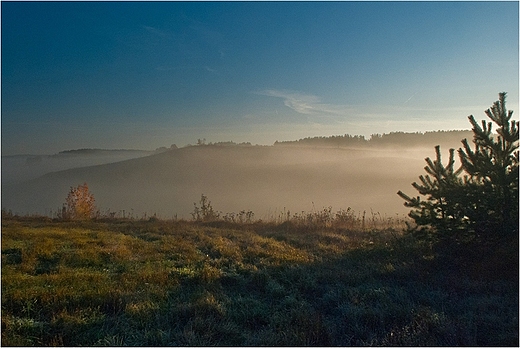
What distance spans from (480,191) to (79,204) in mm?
17805

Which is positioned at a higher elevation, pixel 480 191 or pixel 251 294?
pixel 480 191

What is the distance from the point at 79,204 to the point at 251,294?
14699mm

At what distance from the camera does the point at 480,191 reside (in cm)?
810

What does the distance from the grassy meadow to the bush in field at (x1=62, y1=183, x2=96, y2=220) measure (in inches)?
275

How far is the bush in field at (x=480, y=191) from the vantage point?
785cm

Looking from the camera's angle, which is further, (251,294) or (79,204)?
(79,204)

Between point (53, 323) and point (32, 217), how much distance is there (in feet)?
52.6

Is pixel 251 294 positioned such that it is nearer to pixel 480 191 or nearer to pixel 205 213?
pixel 480 191

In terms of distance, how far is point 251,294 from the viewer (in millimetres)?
7160

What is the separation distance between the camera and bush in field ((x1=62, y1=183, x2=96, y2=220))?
60.3 feet

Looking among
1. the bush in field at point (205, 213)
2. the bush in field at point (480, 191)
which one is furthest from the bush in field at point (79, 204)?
the bush in field at point (480, 191)

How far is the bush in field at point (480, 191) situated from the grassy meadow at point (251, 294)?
0.60 m

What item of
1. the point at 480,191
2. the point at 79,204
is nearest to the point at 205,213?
the point at 79,204

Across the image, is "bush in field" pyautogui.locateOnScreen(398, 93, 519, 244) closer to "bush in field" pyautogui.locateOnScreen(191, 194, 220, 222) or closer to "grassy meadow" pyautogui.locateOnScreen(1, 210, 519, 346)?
"grassy meadow" pyautogui.locateOnScreen(1, 210, 519, 346)
